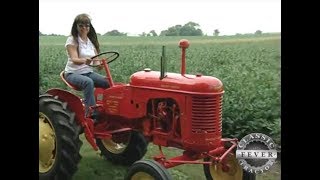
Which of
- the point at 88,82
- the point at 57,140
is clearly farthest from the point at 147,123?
the point at 57,140

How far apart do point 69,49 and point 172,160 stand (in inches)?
34.9

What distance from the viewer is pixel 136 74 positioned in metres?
3.84

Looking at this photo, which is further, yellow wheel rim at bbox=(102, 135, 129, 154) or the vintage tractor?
yellow wheel rim at bbox=(102, 135, 129, 154)

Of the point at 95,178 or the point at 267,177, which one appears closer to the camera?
the point at 267,177

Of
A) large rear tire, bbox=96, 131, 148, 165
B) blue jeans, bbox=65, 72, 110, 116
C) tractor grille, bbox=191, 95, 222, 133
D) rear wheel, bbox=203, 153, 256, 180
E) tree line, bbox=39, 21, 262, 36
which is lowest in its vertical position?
rear wheel, bbox=203, 153, 256, 180

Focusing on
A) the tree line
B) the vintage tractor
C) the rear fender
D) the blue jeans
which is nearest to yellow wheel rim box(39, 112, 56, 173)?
the vintage tractor

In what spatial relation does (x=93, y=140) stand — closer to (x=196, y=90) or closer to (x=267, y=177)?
(x=196, y=90)

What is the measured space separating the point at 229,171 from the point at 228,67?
59cm

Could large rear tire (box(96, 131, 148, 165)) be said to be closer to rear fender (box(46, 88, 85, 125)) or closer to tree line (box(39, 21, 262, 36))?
rear fender (box(46, 88, 85, 125))

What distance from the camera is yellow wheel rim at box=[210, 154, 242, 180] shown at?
3.69 meters

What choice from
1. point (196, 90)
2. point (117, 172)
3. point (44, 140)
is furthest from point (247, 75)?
point (44, 140)

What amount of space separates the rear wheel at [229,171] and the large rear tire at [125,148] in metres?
0.41

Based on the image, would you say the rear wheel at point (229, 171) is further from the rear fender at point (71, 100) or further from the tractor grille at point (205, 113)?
the rear fender at point (71, 100)

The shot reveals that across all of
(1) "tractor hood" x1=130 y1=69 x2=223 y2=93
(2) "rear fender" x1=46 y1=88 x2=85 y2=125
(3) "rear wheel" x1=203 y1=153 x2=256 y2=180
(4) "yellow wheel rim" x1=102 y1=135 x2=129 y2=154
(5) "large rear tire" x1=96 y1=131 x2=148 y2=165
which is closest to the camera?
(1) "tractor hood" x1=130 y1=69 x2=223 y2=93
